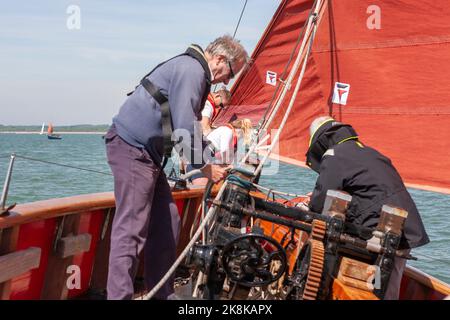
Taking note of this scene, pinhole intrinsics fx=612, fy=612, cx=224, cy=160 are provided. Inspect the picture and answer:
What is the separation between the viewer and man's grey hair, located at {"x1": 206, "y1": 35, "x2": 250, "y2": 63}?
3.12m

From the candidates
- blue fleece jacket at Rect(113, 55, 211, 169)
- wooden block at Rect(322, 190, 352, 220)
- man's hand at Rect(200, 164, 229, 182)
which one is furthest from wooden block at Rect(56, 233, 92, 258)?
wooden block at Rect(322, 190, 352, 220)

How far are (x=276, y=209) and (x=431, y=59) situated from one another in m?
2.90

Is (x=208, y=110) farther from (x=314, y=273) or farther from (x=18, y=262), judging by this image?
(x=314, y=273)

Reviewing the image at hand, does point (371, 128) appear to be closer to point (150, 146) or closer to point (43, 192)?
point (150, 146)

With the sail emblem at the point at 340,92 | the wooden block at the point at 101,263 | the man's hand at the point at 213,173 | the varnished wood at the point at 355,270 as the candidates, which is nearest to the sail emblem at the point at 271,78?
the sail emblem at the point at 340,92

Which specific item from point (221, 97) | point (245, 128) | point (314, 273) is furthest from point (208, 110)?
point (314, 273)

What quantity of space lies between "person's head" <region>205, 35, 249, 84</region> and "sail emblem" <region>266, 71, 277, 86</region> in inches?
118

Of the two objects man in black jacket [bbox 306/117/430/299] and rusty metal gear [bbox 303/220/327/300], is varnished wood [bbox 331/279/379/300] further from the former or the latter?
man in black jacket [bbox 306/117/430/299]

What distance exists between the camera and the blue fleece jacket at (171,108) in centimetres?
295

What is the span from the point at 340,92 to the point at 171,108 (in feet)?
9.77

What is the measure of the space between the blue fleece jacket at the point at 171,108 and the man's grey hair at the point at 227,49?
0.15 meters

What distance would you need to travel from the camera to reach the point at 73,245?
3.60 m

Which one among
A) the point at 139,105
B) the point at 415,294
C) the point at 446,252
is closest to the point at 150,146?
the point at 139,105

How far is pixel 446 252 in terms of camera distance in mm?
9617
